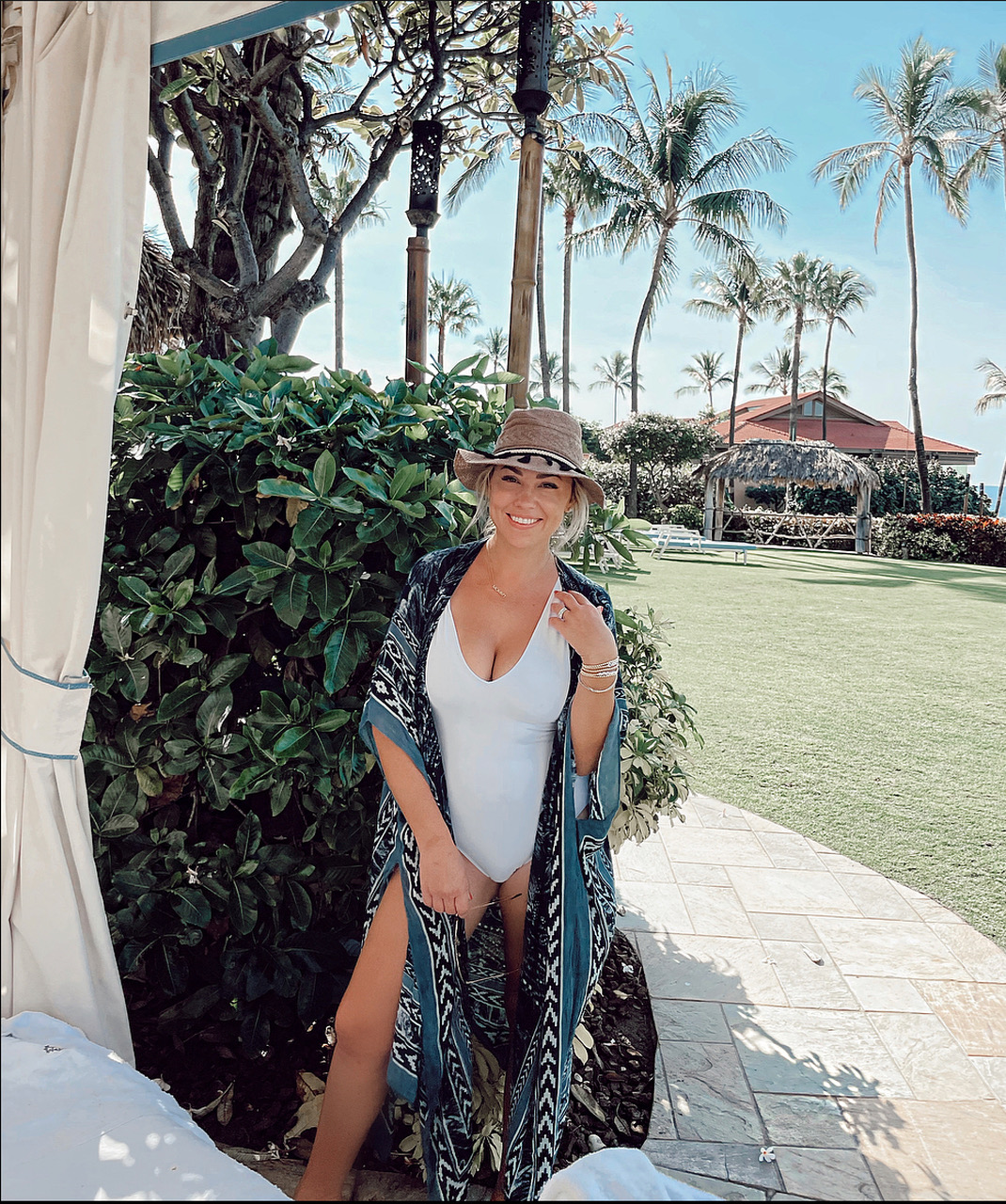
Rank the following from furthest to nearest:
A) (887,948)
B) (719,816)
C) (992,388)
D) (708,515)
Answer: (992,388) → (708,515) → (719,816) → (887,948)

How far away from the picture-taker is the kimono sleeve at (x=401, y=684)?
1.83 metres

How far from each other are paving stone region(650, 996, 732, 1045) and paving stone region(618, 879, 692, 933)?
491 millimetres

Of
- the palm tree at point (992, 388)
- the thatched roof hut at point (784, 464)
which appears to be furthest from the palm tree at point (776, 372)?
the thatched roof hut at point (784, 464)

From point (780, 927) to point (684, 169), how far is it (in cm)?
3043

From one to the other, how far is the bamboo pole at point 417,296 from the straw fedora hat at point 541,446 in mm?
1522

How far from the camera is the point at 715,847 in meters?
4.25

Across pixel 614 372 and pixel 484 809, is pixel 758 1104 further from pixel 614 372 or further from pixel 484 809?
pixel 614 372

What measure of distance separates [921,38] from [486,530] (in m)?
35.2

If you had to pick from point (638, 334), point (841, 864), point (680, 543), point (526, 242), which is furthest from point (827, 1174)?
point (638, 334)

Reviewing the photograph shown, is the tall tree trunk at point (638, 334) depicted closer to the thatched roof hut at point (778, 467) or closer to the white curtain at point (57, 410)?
the thatched roof hut at point (778, 467)

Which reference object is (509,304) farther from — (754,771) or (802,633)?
(802,633)

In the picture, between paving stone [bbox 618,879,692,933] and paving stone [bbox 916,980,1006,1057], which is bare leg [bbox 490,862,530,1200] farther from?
paving stone [bbox 916,980,1006,1057]

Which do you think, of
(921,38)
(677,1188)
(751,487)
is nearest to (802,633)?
(677,1188)

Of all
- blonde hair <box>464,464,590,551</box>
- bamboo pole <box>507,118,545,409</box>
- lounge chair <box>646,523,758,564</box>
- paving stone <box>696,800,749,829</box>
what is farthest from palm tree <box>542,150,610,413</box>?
blonde hair <box>464,464,590,551</box>
